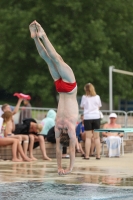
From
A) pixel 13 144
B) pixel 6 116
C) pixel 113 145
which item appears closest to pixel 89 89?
pixel 6 116

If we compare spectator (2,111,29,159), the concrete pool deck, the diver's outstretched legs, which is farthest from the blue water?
spectator (2,111,29,159)

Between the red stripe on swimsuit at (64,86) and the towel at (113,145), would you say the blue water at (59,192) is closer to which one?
the red stripe on swimsuit at (64,86)

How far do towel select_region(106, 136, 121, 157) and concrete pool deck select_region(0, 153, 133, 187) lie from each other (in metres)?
1.67

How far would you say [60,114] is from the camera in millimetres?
11820

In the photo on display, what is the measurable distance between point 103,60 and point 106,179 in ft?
110

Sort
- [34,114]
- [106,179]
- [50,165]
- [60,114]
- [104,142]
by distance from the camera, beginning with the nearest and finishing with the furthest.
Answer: [60,114] → [106,179] → [50,165] → [104,142] → [34,114]

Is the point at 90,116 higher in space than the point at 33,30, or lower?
lower

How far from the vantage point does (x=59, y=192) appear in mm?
10648

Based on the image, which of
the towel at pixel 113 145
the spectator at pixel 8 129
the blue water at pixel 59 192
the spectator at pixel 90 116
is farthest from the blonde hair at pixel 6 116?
the blue water at pixel 59 192

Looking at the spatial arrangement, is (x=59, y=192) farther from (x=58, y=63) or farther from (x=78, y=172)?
(x=78, y=172)

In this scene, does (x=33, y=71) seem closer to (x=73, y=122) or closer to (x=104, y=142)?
(x=104, y=142)

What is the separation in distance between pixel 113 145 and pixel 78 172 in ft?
19.7

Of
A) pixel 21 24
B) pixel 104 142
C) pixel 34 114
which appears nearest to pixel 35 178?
pixel 104 142

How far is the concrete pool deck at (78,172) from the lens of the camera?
12420mm
